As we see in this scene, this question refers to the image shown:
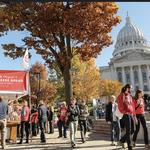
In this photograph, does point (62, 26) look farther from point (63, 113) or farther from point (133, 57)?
A: point (133, 57)

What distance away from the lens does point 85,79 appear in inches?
2618

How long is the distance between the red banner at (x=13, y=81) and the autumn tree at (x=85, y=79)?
4460 centimetres

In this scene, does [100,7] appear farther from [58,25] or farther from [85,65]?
[85,65]

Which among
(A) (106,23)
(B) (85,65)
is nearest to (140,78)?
(B) (85,65)

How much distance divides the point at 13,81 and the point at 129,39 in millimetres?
159023

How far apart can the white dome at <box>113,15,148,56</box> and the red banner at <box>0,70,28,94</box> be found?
154667mm

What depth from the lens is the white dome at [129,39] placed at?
172375mm

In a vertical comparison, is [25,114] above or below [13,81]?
below

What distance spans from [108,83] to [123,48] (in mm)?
53933

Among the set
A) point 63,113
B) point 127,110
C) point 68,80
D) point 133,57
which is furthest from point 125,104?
point 133,57

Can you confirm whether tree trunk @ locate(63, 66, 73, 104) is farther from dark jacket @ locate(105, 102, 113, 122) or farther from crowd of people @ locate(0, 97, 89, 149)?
dark jacket @ locate(105, 102, 113, 122)

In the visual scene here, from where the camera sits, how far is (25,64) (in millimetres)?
16781

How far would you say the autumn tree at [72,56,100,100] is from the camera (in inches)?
2510

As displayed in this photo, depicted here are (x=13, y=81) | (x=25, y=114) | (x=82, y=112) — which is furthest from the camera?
(x=13, y=81)
